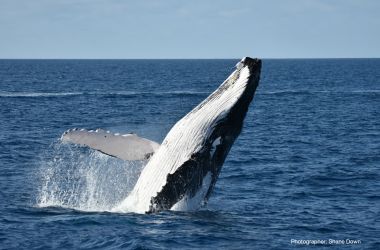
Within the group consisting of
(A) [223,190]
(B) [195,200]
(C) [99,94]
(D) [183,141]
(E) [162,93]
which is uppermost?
(D) [183,141]

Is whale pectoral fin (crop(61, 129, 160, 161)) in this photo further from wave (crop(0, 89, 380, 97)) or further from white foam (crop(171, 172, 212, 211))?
wave (crop(0, 89, 380, 97))

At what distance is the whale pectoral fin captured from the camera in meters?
13.7

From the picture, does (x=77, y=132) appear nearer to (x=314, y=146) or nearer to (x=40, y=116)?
(x=314, y=146)

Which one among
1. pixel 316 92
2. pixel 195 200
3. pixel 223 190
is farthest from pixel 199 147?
pixel 316 92

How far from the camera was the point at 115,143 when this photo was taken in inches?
544

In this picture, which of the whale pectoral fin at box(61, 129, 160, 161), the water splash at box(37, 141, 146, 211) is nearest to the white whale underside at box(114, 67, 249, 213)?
the whale pectoral fin at box(61, 129, 160, 161)

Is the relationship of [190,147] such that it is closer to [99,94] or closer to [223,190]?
[223,190]

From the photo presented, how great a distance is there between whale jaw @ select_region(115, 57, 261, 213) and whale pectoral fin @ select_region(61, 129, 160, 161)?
11.0 inches

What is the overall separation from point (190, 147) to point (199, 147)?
0.17 metres

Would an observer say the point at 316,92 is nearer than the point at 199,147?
No

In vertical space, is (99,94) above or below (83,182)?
above

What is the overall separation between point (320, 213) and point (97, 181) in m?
6.78

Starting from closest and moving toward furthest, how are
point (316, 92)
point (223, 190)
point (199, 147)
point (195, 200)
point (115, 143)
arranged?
point (199, 147) → point (115, 143) → point (195, 200) → point (223, 190) → point (316, 92)

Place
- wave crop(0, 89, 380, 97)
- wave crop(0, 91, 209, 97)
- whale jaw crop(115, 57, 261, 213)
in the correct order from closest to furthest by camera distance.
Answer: whale jaw crop(115, 57, 261, 213), wave crop(0, 91, 209, 97), wave crop(0, 89, 380, 97)
